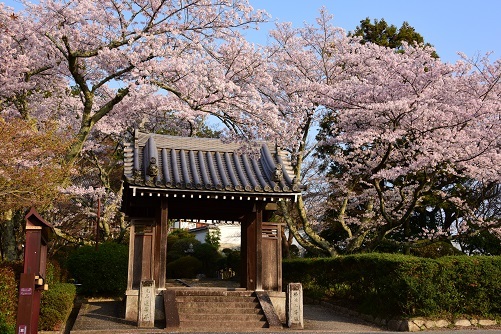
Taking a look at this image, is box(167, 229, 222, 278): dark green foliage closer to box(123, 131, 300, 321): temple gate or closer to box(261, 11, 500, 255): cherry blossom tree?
box(261, 11, 500, 255): cherry blossom tree

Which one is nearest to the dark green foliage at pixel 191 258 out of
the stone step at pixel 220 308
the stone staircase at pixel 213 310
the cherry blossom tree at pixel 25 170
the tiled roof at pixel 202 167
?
the tiled roof at pixel 202 167

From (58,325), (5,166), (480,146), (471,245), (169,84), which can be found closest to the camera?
(5,166)

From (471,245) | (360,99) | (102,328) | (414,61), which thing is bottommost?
(102,328)

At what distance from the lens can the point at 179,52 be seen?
43.1 feet

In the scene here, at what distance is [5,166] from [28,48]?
663cm

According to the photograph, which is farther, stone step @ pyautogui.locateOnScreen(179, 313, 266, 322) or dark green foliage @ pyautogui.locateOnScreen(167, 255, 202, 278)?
dark green foliage @ pyautogui.locateOnScreen(167, 255, 202, 278)

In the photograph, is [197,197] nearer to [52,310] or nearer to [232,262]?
[52,310]

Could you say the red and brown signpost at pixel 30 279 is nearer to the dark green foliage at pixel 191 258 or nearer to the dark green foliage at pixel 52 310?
the dark green foliage at pixel 52 310

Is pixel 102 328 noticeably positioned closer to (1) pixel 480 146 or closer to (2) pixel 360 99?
(2) pixel 360 99

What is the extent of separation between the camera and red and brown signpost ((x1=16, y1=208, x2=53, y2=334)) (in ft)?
25.9

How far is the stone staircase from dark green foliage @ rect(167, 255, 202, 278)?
54.5ft

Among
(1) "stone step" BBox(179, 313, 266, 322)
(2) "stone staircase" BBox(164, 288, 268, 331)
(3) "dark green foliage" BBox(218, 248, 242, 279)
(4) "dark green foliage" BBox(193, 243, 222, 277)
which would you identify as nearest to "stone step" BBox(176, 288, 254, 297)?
(2) "stone staircase" BBox(164, 288, 268, 331)

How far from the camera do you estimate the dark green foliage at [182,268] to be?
101ft

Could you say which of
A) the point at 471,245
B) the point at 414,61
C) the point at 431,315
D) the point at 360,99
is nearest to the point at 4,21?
the point at 360,99
